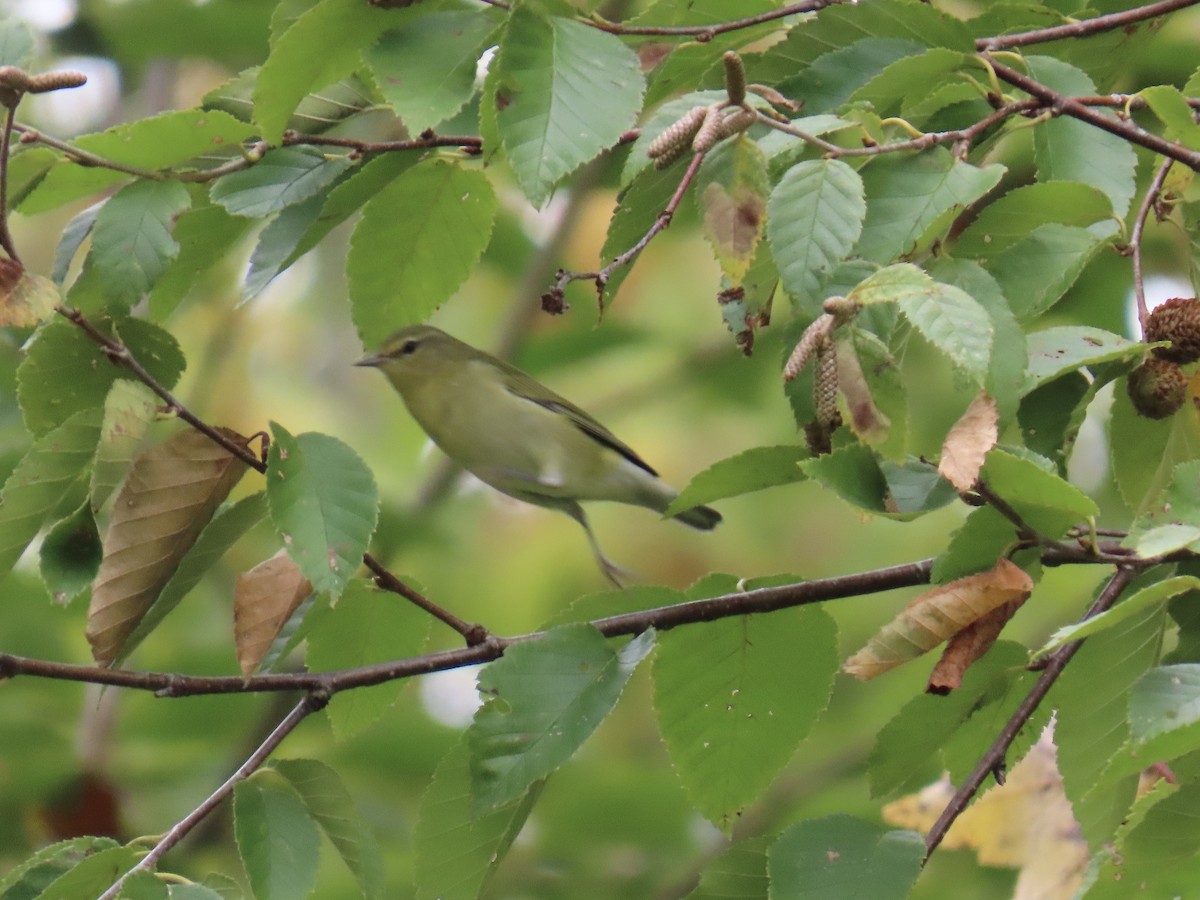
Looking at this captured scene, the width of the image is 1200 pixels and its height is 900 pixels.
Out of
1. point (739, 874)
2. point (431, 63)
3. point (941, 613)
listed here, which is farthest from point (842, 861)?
point (431, 63)

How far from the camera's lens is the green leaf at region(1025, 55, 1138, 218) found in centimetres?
170

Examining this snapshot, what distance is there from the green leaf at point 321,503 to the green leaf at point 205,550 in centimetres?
12

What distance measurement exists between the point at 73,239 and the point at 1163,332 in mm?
1466

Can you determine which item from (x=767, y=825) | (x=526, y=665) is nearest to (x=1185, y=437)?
(x=526, y=665)

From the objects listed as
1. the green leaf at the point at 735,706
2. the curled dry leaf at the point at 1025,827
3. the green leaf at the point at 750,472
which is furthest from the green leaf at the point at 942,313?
the curled dry leaf at the point at 1025,827

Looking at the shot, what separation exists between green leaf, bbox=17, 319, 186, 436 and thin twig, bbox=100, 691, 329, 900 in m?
0.46

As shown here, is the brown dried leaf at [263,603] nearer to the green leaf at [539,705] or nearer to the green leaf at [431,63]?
the green leaf at [539,705]

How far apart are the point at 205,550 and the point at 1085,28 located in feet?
4.45

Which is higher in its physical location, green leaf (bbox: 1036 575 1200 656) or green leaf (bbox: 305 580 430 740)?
green leaf (bbox: 1036 575 1200 656)

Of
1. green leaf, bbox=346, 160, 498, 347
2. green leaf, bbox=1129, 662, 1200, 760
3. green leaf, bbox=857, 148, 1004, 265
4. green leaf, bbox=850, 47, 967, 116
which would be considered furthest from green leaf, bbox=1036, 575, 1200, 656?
green leaf, bbox=346, 160, 498, 347

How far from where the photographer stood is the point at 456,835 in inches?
71.3

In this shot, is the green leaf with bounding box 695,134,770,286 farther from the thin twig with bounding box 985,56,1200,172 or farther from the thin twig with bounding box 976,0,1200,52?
the thin twig with bounding box 976,0,1200,52

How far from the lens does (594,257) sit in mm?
6395

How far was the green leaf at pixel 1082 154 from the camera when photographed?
5.59ft
